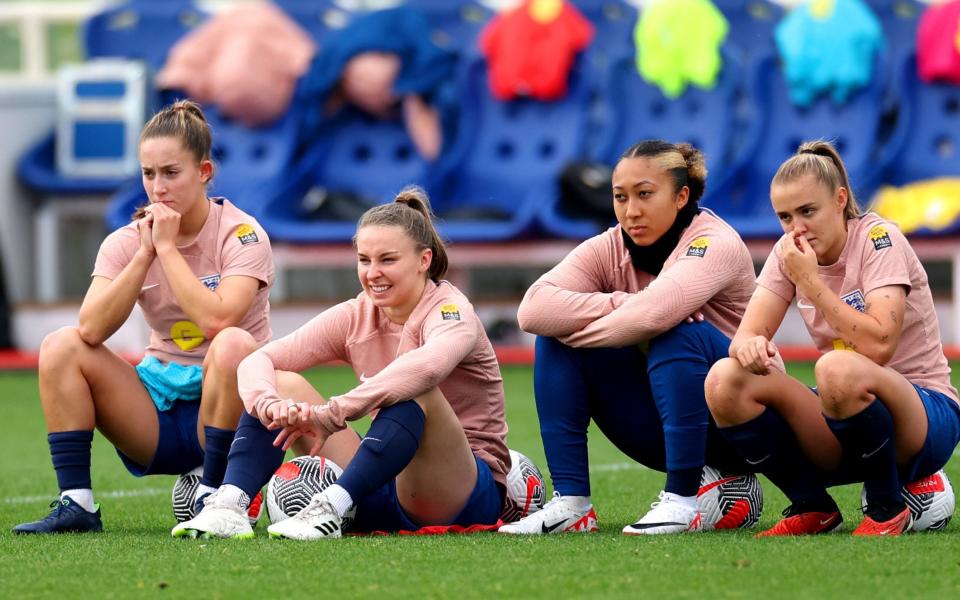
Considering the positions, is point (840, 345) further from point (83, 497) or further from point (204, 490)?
point (83, 497)

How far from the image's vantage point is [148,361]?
4.90 metres

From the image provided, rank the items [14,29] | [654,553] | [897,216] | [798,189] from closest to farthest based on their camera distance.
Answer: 1. [654,553]
2. [798,189]
3. [897,216]
4. [14,29]

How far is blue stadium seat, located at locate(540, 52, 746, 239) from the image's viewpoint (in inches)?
524

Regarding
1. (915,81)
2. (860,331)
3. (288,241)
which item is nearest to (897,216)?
(915,81)

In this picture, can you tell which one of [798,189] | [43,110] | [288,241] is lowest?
[288,241]

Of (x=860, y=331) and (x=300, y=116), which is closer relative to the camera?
(x=860, y=331)

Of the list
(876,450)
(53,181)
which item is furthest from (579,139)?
(876,450)

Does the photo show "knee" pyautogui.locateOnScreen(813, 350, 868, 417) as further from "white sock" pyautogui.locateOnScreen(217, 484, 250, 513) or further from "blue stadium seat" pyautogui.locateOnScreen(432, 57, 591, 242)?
"blue stadium seat" pyautogui.locateOnScreen(432, 57, 591, 242)

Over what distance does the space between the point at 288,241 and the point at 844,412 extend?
991 centimetres

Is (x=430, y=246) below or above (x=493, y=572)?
above

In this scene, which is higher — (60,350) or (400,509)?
(60,350)

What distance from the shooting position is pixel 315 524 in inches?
168

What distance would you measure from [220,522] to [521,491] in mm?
886

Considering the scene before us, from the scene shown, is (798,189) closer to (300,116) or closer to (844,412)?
(844,412)
